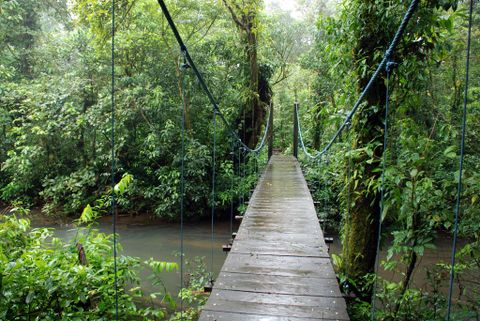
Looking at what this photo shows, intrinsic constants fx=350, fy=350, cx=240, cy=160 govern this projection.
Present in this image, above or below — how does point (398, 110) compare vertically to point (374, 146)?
above

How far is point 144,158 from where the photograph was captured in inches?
215

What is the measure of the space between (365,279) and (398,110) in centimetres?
91

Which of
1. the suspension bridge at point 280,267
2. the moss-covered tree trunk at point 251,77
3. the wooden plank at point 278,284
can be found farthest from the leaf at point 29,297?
the moss-covered tree trunk at point 251,77

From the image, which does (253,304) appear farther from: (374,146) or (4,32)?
(4,32)

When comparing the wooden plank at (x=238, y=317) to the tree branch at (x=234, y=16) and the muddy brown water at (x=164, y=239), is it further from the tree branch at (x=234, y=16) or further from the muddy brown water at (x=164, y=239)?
the tree branch at (x=234, y=16)

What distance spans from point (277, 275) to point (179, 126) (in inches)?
154

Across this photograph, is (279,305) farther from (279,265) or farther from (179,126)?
(179,126)

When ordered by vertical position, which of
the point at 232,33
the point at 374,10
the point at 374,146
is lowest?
the point at 374,146

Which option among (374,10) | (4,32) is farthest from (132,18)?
(374,10)

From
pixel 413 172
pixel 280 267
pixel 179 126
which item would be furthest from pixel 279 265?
pixel 179 126

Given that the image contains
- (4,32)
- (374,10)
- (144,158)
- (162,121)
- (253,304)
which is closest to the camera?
(253,304)

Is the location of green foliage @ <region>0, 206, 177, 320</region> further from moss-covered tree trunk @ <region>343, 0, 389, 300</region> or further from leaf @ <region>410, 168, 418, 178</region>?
leaf @ <region>410, 168, 418, 178</region>

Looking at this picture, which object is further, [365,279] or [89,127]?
[89,127]

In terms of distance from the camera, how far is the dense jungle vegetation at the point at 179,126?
5.61 ft
